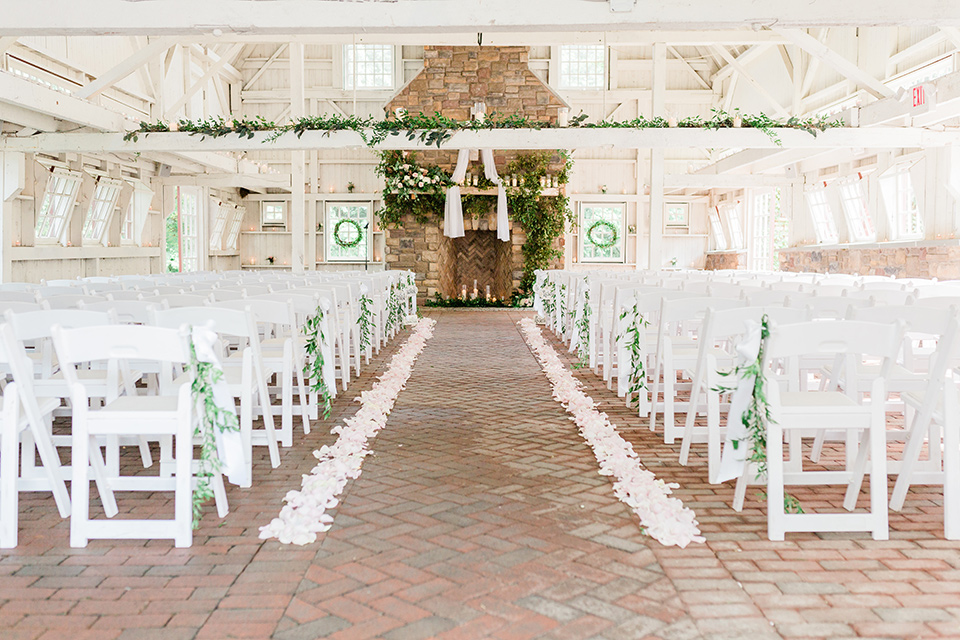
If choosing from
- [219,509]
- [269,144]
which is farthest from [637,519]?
[269,144]

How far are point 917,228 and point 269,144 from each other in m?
10.4

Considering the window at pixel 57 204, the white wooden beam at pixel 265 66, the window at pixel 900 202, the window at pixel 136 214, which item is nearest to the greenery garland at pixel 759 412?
the window at pixel 900 202

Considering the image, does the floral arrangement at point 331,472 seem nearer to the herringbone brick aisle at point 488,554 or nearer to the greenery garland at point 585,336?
the herringbone brick aisle at point 488,554

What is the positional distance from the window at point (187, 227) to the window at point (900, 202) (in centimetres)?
1506

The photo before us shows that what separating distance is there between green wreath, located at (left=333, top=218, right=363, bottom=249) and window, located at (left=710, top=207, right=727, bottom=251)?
33.0 ft

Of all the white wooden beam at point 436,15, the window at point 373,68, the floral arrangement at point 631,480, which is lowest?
the floral arrangement at point 631,480

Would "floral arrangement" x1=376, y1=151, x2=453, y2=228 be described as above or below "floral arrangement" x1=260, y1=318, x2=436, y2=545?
above

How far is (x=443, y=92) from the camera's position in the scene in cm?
1775

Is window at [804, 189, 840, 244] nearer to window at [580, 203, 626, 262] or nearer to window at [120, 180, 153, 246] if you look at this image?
window at [580, 203, 626, 262]

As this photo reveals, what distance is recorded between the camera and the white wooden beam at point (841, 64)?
941 cm

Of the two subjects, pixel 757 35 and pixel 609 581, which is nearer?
pixel 609 581

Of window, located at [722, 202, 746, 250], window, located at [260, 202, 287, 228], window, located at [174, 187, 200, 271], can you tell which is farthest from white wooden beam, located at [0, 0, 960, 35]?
window, located at [260, 202, 287, 228]

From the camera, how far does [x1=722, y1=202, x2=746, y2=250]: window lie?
21031mm

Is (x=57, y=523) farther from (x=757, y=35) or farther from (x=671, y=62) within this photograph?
(x=671, y=62)
